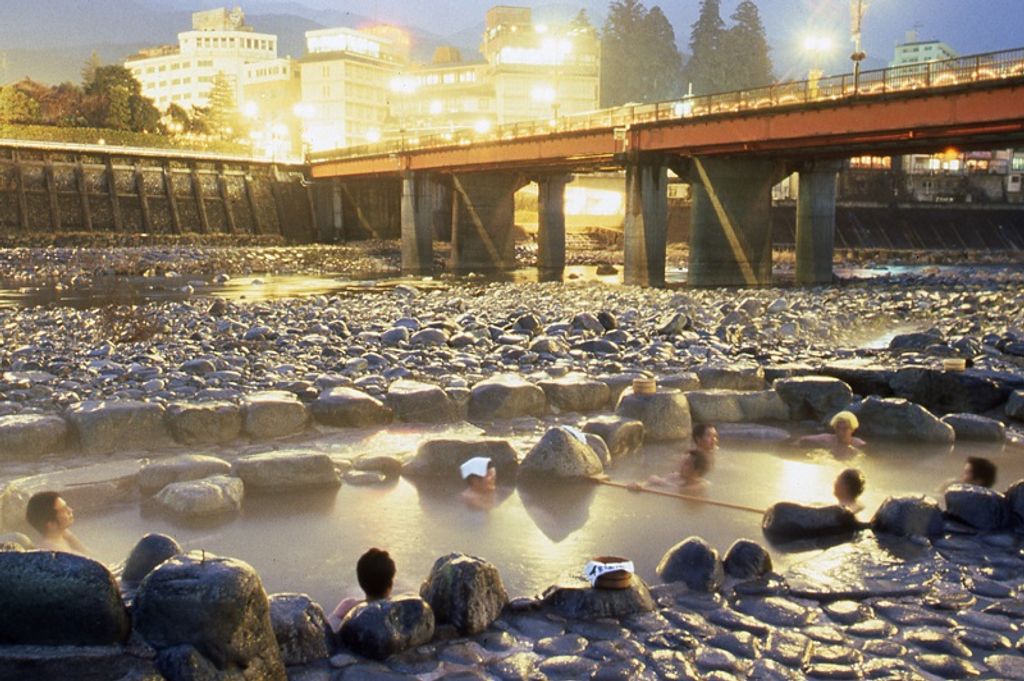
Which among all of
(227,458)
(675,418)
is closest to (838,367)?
(675,418)

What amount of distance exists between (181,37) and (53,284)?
169 metres

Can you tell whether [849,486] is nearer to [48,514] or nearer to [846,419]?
[846,419]

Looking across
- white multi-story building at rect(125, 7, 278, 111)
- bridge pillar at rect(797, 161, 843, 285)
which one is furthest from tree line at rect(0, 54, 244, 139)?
white multi-story building at rect(125, 7, 278, 111)

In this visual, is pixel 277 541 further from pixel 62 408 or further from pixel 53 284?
pixel 53 284

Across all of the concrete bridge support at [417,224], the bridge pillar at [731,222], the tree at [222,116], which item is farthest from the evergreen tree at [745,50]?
the bridge pillar at [731,222]

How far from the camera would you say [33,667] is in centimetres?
341

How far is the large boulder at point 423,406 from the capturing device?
9.92 m

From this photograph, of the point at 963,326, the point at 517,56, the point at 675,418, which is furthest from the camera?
the point at 517,56

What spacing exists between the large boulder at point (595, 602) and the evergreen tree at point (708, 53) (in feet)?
396

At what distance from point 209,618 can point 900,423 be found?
788cm

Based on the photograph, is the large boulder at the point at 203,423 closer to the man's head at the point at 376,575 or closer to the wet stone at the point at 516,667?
the man's head at the point at 376,575

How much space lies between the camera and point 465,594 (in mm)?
4766

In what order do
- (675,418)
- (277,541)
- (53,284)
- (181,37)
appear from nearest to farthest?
(277,541)
(675,418)
(53,284)
(181,37)

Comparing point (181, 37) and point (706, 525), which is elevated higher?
point (181, 37)
